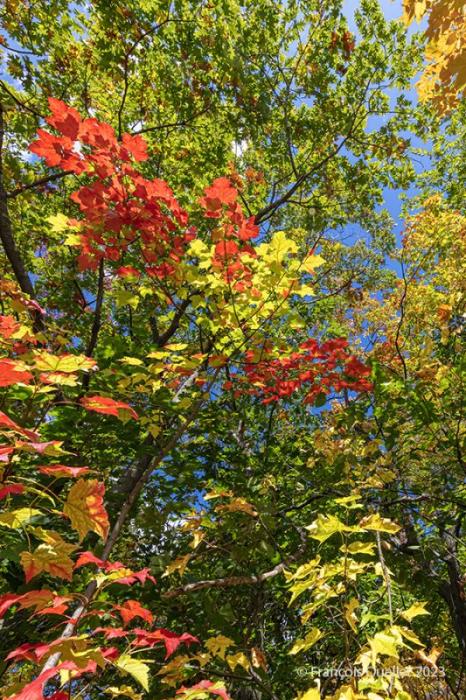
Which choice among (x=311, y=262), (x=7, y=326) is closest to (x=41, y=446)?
(x=7, y=326)

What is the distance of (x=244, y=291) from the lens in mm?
2518

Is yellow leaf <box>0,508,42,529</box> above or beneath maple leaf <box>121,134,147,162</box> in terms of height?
beneath

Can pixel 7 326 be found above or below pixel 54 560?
above

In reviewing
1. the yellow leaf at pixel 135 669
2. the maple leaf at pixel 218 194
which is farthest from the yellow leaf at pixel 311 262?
the yellow leaf at pixel 135 669

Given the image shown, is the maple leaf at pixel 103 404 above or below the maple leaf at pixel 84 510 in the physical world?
above

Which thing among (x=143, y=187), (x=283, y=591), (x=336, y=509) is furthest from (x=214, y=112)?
(x=283, y=591)

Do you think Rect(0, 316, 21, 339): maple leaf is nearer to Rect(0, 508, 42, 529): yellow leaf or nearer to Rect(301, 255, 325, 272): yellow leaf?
Rect(0, 508, 42, 529): yellow leaf

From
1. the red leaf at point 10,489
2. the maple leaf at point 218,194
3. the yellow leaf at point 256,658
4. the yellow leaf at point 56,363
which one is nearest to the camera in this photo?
the red leaf at point 10,489

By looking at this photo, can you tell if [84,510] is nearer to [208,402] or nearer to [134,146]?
[134,146]

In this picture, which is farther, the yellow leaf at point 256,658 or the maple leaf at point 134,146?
the maple leaf at point 134,146

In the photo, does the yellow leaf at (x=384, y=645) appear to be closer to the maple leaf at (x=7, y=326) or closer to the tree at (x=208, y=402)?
the tree at (x=208, y=402)

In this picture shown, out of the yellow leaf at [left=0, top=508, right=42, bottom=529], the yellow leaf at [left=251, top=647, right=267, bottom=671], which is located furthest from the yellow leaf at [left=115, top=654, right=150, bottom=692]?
the yellow leaf at [left=251, top=647, right=267, bottom=671]

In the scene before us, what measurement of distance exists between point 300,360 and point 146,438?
1744 millimetres

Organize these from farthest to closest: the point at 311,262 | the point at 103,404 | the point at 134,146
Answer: the point at 134,146 < the point at 311,262 < the point at 103,404
